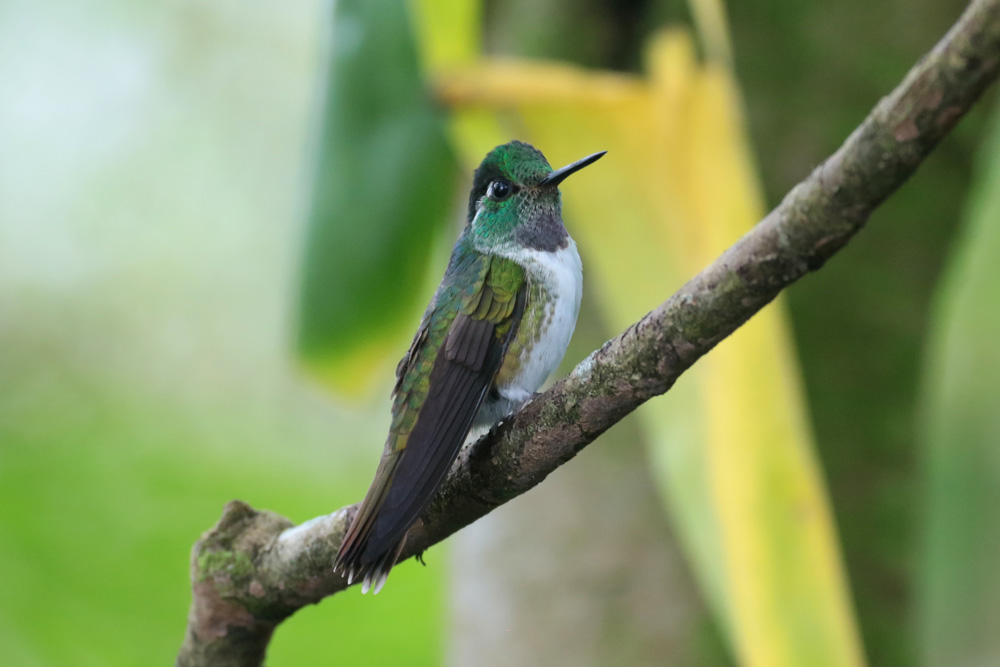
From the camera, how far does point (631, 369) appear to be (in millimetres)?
1206

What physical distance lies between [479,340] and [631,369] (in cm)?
55

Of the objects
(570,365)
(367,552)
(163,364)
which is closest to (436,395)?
(367,552)

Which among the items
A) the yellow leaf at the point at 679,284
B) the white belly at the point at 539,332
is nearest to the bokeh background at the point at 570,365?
the yellow leaf at the point at 679,284

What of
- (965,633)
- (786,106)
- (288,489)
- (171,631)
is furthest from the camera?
(288,489)

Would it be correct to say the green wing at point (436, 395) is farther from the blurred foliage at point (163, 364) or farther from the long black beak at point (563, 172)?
the blurred foliage at point (163, 364)

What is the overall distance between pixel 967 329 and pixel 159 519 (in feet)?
13.2

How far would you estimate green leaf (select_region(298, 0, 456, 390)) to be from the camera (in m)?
3.65

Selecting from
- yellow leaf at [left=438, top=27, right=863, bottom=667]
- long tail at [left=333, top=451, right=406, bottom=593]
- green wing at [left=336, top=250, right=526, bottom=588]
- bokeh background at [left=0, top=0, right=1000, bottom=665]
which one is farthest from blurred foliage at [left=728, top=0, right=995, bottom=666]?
long tail at [left=333, top=451, right=406, bottom=593]

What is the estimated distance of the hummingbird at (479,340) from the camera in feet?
4.60

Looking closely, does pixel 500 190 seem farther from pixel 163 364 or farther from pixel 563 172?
pixel 163 364

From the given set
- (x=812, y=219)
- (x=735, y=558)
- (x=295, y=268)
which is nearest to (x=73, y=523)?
(x=295, y=268)

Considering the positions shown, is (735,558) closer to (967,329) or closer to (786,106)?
(967,329)

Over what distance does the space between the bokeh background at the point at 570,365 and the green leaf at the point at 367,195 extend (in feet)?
0.04

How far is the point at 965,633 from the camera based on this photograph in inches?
147
